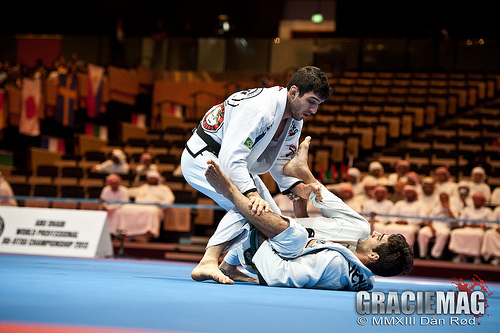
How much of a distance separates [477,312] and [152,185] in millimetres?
6712

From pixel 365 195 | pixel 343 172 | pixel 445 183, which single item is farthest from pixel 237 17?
pixel 445 183

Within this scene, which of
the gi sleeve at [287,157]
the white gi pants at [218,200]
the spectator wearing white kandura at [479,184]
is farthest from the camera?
the spectator wearing white kandura at [479,184]

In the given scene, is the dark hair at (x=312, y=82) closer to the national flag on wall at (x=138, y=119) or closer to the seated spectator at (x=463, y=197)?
the seated spectator at (x=463, y=197)

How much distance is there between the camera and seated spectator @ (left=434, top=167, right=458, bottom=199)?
8181 millimetres

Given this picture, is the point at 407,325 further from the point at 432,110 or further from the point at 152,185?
the point at 432,110

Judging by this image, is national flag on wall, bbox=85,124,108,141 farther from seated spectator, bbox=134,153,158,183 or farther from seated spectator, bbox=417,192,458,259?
seated spectator, bbox=417,192,458,259

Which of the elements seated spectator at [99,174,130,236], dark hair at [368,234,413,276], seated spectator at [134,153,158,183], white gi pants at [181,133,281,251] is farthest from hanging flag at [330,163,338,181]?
dark hair at [368,234,413,276]

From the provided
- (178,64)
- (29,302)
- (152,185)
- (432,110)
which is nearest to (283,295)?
(29,302)

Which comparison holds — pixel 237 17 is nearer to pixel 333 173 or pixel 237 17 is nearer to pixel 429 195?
pixel 333 173

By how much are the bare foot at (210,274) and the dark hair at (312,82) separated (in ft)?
3.28

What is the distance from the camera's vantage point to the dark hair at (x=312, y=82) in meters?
2.92

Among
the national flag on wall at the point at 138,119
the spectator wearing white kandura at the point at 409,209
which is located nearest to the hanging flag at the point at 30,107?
the national flag on wall at the point at 138,119

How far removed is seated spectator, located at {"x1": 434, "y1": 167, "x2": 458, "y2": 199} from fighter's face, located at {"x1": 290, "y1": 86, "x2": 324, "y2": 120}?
A: 18.6ft

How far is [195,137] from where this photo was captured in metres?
3.16
